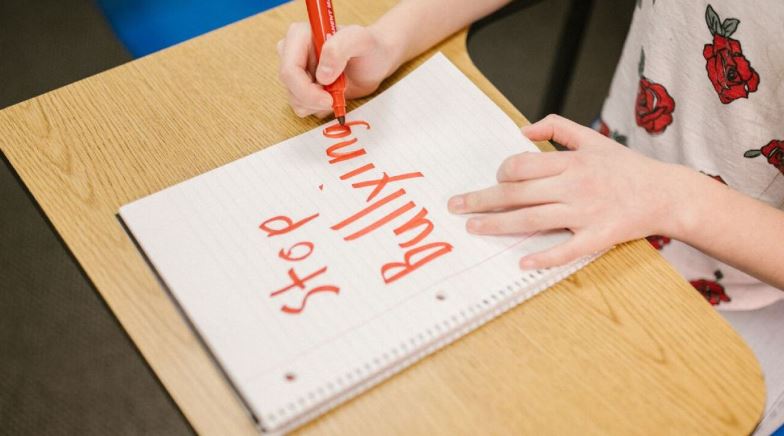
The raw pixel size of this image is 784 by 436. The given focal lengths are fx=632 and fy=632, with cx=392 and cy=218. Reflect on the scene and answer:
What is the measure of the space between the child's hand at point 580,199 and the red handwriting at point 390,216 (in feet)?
0.12

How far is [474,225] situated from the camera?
0.54 m

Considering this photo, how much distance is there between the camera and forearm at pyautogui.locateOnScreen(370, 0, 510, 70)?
681 millimetres

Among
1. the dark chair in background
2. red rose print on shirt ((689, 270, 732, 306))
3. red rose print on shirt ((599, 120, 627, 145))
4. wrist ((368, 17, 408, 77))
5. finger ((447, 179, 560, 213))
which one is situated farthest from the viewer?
the dark chair in background

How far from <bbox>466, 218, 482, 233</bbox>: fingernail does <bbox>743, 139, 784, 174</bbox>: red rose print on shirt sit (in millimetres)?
420

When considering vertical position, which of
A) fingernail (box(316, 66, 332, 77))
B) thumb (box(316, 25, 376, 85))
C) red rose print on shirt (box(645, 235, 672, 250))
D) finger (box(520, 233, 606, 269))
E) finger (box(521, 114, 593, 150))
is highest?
thumb (box(316, 25, 376, 85))

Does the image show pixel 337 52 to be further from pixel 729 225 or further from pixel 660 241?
pixel 660 241

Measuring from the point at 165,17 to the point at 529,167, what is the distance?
0.72m

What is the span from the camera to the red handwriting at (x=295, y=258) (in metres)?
0.50

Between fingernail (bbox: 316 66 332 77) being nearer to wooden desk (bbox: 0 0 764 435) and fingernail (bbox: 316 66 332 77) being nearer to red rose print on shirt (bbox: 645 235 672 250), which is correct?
wooden desk (bbox: 0 0 764 435)

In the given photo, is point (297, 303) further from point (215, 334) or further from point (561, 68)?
point (561, 68)

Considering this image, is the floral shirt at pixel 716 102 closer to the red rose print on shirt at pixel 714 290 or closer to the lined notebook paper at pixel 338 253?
the red rose print on shirt at pixel 714 290

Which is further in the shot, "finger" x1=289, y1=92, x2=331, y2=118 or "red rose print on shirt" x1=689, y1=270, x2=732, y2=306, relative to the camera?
"red rose print on shirt" x1=689, y1=270, x2=732, y2=306

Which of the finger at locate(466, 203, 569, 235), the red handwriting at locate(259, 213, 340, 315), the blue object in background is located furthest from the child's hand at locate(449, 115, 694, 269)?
the blue object in background

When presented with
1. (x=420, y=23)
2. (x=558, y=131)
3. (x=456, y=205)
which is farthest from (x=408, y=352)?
(x=420, y=23)
